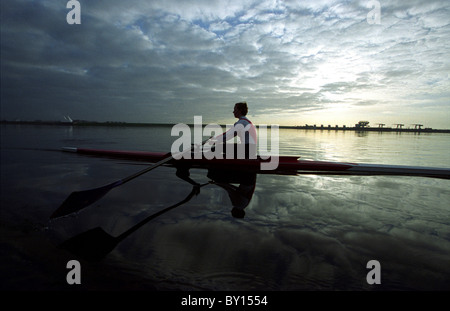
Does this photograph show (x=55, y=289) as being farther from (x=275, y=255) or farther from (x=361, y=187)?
(x=361, y=187)

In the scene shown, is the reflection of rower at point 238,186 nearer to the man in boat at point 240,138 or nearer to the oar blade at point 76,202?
the man in boat at point 240,138

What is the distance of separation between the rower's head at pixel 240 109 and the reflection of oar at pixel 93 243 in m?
3.88

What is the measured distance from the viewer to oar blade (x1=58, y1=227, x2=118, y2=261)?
2.28 metres

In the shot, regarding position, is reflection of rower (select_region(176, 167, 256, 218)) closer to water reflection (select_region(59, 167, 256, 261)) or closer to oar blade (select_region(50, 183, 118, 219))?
water reflection (select_region(59, 167, 256, 261))

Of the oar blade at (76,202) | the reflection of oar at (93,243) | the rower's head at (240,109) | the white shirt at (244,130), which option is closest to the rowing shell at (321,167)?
the white shirt at (244,130)

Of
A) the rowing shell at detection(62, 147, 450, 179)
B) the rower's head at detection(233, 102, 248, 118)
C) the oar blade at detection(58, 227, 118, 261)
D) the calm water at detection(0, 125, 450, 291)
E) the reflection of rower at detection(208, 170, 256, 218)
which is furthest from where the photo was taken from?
the rower's head at detection(233, 102, 248, 118)

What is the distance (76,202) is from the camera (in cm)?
317

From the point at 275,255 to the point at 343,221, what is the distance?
59.6 inches

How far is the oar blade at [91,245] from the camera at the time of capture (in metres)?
2.28

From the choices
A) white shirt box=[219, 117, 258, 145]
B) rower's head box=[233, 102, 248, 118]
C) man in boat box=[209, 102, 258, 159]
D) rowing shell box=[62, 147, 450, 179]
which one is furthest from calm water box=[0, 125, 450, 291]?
rower's head box=[233, 102, 248, 118]

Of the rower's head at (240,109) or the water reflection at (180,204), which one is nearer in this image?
the water reflection at (180,204)

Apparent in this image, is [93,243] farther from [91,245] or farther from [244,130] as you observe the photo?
[244,130]

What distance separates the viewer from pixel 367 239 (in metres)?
2.69
